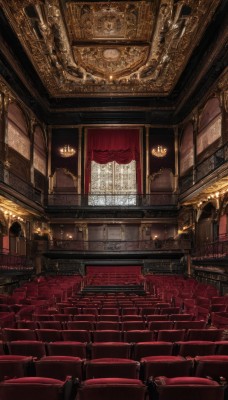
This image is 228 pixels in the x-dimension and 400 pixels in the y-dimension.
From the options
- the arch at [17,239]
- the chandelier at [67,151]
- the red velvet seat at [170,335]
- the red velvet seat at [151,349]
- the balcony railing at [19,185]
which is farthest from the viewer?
the chandelier at [67,151]

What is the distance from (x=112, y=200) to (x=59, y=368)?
2253 cm

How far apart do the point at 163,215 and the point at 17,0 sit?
15697 mm

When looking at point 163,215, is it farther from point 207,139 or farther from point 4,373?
point 4,373

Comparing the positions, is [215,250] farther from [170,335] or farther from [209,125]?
[170,335]

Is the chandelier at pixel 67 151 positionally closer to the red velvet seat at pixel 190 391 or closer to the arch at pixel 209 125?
the arch at pixel 209 125

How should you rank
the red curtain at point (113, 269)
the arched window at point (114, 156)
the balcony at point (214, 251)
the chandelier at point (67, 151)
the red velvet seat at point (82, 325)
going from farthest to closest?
the arched window at point (114, 156), the chandelier at point (67, 151), the red curtain at point (113, 269), the balcony at point (214, 251), the red velvet seat at point (82, 325)

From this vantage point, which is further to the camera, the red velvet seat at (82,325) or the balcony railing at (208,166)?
the balcony railing at (208,166)

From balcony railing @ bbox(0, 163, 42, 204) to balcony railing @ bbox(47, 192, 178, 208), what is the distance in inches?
78.4

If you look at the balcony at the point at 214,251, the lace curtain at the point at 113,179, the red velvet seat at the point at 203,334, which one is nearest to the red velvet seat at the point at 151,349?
the red velvet seat at the point at 203,334

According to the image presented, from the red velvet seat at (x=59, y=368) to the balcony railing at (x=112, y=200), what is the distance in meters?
21.8

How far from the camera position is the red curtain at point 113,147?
26.6 m

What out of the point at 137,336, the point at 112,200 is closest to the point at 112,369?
the point at 137,336

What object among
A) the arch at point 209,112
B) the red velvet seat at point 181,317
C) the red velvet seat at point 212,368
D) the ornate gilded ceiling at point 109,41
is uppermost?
the ornate gilded ceiling at point 109,41

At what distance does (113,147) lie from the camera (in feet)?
87.6
